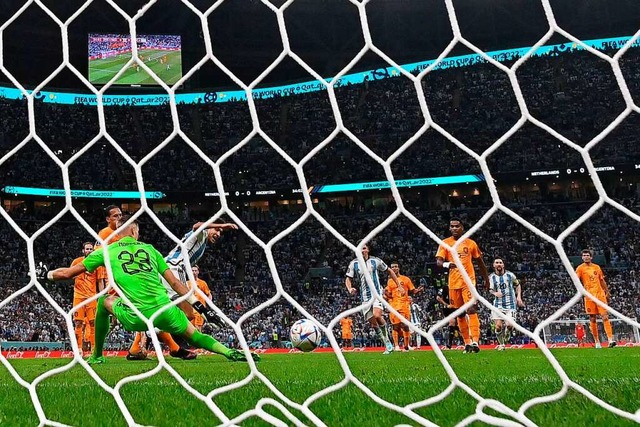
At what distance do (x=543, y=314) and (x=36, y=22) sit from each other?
19262mm

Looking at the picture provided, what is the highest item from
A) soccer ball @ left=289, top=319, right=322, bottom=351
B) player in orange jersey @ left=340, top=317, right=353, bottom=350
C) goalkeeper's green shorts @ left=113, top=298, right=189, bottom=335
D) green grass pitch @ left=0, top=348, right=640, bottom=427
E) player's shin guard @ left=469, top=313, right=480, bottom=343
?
goalkeeper's green shorts @ left=113, top=298, right=189, bottom=335

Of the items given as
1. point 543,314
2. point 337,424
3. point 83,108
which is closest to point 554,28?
point 337,424

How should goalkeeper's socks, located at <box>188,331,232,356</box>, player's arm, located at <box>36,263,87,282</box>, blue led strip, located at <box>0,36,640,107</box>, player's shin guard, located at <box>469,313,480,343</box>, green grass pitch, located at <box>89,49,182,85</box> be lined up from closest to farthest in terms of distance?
player's arm, located at <box>36,263,87,282</box> → goalkeeper's socks, located at <box>188,331,232,356</box> → player's shin guard, located at <box>469,313,480,343</box> → green grass pitch, located at <box>89,49,182,85</box> → blue led strip, located at <box>0,36,640,107</box>

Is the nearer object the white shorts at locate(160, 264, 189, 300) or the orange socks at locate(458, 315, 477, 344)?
the white shorts at locate(160, 264, 189, 300)

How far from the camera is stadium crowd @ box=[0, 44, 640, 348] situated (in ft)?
61.7

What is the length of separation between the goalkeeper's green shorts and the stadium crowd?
41.5 ft

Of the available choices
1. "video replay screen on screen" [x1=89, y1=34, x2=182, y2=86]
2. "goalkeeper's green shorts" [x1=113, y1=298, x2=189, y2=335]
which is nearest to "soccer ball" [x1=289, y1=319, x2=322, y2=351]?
"goalkeeper's green shorts" [x1=113, y1=298, x2=189, y2=335]

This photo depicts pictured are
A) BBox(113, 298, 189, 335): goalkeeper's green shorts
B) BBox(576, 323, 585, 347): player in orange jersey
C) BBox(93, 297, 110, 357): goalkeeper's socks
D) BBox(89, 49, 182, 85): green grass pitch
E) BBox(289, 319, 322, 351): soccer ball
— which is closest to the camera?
BBox(113, 298, 189, 335): goalkeeper's green shorts

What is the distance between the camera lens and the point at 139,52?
2283 cm

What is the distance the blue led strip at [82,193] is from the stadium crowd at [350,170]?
0.25 metres

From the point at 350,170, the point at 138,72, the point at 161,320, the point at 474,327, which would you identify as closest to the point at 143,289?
the point at 161,320

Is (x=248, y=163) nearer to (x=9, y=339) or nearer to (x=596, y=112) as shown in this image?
(x=9, y=339)

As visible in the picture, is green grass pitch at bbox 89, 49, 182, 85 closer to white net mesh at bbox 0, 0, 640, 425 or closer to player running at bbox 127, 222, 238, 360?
player running at bbox 127, 222, 238, 360

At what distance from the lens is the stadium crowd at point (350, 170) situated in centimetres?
1880
